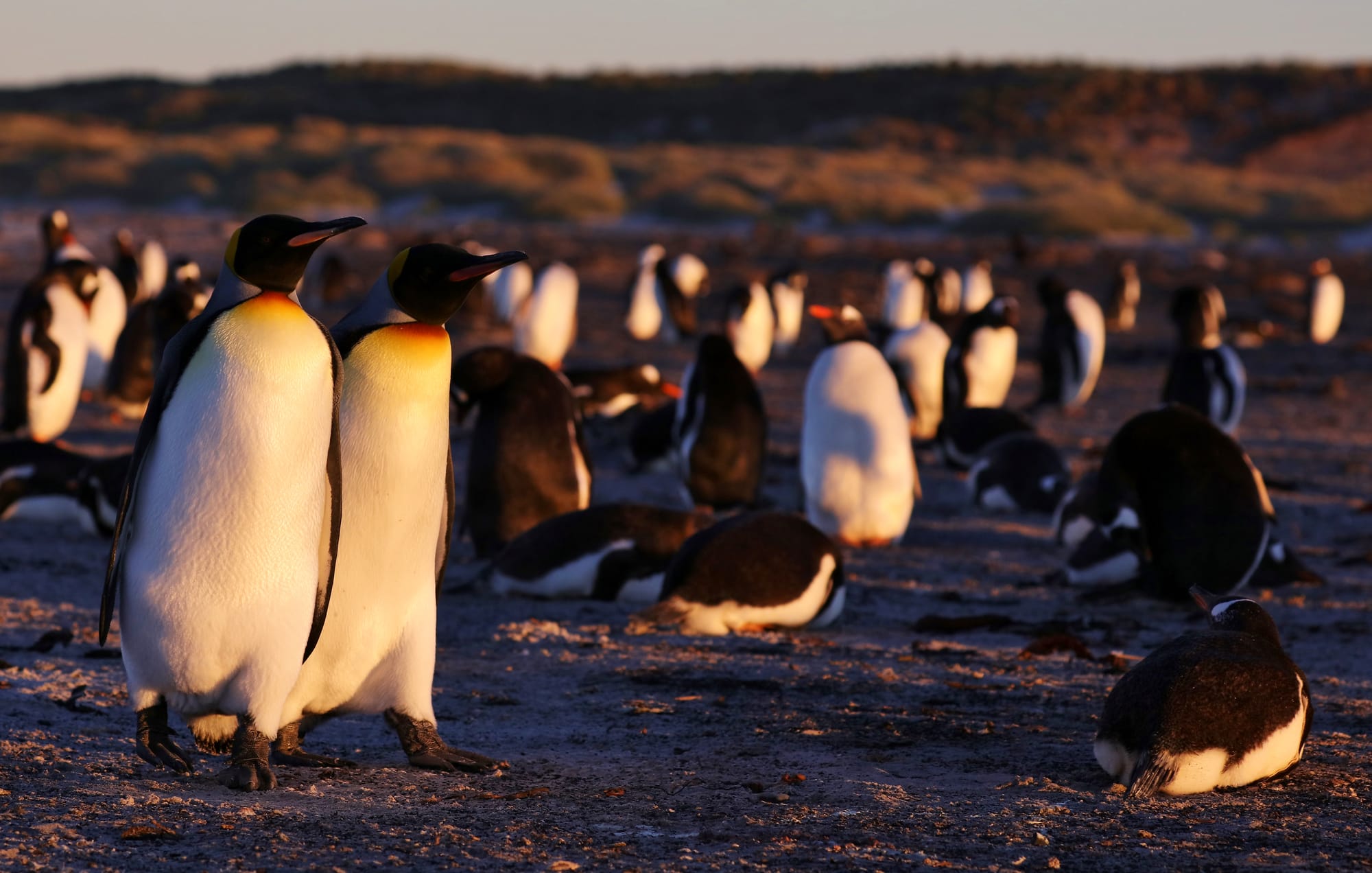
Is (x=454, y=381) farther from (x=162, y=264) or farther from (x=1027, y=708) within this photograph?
(x=162, y=264)

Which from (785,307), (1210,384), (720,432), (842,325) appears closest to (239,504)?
(720,432)

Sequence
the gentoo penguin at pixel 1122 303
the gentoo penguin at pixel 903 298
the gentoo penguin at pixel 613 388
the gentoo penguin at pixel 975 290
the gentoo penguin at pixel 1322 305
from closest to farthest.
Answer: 1. the gentoo penguin at pixel 613 388
2. the gentoo penguin at pixel 903 298
3. the gentoo penguin at pixel 1322 305
4. the gentoo penguin at pixel 975 290
5. the gentoo penguin at pixel 1122 303

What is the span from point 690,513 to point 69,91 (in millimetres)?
129534

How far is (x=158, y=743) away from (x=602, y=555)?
316cm

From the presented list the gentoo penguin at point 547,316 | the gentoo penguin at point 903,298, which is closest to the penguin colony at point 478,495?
the gentoo penguin at point 547,316

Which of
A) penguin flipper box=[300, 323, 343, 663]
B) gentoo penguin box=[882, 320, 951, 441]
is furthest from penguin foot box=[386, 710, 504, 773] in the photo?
gentoo penguin box=[882, 320, 951, 441]

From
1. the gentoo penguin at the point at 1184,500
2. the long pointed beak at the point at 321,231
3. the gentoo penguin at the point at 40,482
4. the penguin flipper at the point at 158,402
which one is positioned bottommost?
the gentoo penguin at the point at 40,482

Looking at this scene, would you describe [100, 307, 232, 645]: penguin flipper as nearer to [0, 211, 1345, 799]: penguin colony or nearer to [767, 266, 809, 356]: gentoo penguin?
[0, 211, 1345, 799]: penguin colony

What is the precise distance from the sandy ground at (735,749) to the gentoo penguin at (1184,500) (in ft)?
0.81

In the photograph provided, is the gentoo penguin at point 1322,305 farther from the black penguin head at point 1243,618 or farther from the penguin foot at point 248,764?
the penguin foot at point 248,764

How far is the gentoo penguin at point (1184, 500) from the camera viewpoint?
701 centimetres

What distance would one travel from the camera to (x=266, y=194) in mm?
63031

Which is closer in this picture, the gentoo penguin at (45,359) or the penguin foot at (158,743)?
the penguin foot at (158,743)

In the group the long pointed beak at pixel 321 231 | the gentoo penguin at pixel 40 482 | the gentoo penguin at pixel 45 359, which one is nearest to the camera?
the long pointed beak at pixel 321 231
